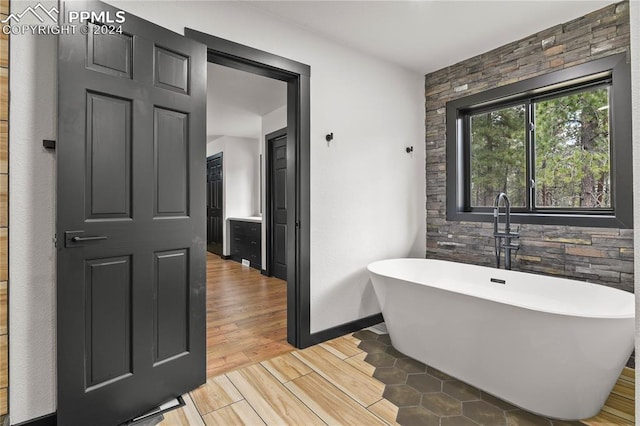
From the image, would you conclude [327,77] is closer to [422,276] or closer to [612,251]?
[422,276]

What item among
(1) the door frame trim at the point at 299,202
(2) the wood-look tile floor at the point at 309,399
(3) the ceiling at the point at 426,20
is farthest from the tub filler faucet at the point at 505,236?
(1) the door frame trim at the point at 299,202

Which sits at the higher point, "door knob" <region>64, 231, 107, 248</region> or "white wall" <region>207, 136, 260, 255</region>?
"white wall" <region>207, 136, 260, 255</region>

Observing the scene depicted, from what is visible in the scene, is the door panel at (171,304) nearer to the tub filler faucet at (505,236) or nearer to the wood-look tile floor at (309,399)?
the wood-look tile floor at (309,399)

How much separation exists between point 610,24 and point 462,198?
1.72 m

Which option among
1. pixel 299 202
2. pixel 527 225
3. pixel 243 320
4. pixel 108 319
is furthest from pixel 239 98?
pixel 527 225

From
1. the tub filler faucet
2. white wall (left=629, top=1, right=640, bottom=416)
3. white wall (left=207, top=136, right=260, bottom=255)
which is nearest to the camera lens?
white wall (left=629, top=1, right=640, bottom=416)

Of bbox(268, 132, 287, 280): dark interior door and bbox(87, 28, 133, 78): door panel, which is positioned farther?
bbox(268, 132, 287, 280): dark interior door

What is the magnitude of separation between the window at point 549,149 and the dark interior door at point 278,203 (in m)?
2.47

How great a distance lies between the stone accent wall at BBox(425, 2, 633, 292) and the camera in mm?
2322

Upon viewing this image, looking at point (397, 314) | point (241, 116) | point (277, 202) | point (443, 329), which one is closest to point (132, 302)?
point (397, 314)

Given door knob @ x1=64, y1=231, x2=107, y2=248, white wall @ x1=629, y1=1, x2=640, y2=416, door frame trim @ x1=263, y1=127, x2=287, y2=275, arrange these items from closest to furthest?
white wall @ x1=629, y1=1, x2=640, y2=416 < door knob @ x1=64, y1=231, x2=107, y2=248 < door frame trim @ x1=263, y1=127, x2=287, y2=275

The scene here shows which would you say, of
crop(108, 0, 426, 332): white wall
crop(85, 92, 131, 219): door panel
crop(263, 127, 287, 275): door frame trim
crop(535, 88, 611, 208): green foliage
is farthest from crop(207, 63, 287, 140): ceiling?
crop(535, 88, 611, 208): green foliage

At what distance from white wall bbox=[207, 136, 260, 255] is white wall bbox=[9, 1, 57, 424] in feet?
16.2

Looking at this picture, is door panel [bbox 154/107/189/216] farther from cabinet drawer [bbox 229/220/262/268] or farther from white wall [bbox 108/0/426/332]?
cabinet drawer [bbox 229/220/262/268]
